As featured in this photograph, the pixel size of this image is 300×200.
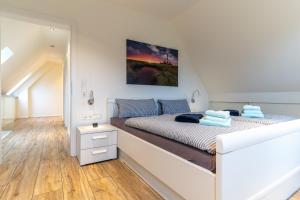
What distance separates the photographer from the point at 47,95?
773 centimetres

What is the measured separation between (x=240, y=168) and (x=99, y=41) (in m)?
2.67

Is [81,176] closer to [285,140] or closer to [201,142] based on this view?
[201,142]

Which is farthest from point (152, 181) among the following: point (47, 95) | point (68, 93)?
point (47, 95)

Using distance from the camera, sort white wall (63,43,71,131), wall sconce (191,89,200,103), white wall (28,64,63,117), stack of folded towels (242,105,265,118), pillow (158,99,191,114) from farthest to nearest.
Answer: white wall (28,64,63,117), wall sconce (191,89,200,103), pillow (158,99,191,114), white wall (63,43,71,131), stack of folded towels (242,105,265,118)

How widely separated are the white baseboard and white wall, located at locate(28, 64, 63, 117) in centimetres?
664

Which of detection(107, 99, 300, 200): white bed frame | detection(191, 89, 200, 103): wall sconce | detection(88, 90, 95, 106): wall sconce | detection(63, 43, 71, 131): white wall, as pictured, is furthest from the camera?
detection(191, 89, 200, 103): wall sconce

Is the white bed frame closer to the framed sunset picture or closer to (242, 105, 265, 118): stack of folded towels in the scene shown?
(242, 105, 265, 118): stack of folded towels

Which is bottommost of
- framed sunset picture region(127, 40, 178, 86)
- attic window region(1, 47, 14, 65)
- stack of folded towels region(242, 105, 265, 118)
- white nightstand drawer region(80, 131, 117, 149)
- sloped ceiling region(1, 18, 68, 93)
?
white nightstand drawer region(80, 131, 117, 149)

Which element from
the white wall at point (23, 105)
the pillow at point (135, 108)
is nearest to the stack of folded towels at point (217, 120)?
the pillow at point (135, 108)

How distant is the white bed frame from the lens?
1.06m

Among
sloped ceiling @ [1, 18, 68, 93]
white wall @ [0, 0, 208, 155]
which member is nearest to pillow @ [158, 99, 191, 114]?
white wall @ [0, 0, 208, 155]

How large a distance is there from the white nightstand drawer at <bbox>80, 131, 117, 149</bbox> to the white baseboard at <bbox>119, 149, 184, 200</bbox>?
0.25m

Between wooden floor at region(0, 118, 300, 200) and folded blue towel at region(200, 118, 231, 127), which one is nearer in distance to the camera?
wooden floor at region(0, 118, 300, 200)

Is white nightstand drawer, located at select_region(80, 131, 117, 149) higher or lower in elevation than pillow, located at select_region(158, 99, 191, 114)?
lower
